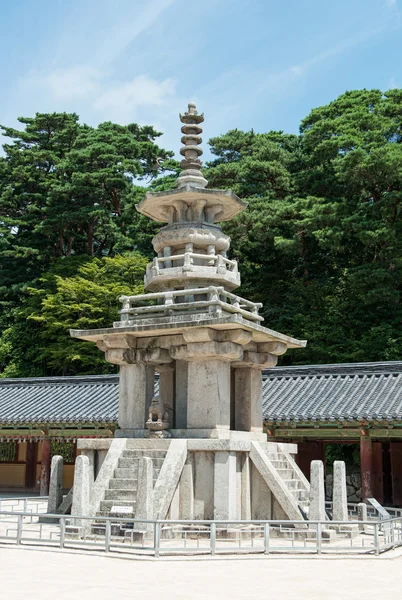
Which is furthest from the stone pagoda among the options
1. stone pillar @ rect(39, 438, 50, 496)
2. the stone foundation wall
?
stone pillar @ rect(39, 438, 50, 496)

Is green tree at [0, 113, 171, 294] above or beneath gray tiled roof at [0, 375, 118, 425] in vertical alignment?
above

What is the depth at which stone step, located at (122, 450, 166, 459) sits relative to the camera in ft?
45.6

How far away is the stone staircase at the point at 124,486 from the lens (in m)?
12.9

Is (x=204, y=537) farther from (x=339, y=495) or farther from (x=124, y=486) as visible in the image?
(x=339, y=495)

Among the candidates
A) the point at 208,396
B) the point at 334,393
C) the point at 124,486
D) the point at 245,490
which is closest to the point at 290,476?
the point at 245,490

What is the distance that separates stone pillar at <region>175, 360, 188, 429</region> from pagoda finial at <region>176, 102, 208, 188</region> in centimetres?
425

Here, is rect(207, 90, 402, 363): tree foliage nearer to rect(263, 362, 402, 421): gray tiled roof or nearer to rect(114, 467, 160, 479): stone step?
rect(263, 362, 402, 421): gray tiled roof

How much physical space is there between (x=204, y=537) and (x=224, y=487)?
1.05 meters

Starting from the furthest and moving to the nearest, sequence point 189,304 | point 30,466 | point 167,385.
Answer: point 30,466 < point 167,385 < point 189,304

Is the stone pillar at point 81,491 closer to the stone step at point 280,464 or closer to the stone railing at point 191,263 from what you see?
the stone step at point 280,464

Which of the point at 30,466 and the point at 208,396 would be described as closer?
the point at 208,396

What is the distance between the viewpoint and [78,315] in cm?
3738

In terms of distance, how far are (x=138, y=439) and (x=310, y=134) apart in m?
27.2

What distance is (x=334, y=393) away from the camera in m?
22.4
